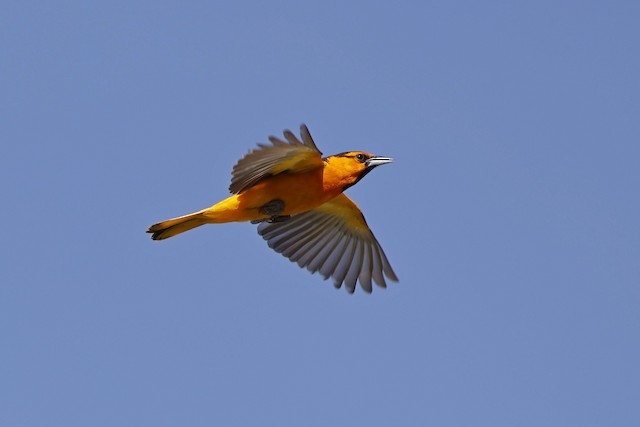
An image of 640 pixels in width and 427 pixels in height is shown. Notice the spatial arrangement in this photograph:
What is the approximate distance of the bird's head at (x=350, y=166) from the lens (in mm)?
11695

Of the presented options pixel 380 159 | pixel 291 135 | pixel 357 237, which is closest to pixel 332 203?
pixel 357 237

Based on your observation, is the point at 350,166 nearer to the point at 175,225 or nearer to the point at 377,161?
the point at 377,161

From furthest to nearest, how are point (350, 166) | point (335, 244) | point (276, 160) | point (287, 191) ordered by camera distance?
point (335, 244) < point (350, 166) < point (287, 191) < point (276, 160)

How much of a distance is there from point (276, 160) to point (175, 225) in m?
1.35

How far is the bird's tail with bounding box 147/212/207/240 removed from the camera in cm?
1170

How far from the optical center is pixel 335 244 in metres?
14.0

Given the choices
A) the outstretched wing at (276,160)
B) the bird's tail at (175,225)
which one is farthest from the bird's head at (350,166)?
the bird's tail at (175,225)

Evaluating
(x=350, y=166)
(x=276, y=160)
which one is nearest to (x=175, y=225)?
(x=276, y=160)

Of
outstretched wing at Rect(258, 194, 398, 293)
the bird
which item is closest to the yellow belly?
the bird

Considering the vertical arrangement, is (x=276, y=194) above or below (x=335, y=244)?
below

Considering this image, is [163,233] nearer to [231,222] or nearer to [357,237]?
[231,222]

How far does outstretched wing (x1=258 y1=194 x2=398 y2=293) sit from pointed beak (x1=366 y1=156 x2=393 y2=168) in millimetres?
1777

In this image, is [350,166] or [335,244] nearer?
[350,166]

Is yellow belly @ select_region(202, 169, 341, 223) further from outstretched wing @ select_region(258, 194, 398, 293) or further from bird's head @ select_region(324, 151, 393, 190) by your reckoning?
outstretched wing @ select_region(258, 194, 398, 293)
